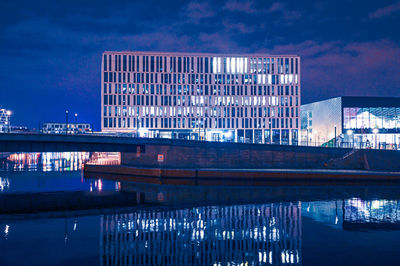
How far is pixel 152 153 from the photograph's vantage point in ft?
176

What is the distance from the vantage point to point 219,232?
70.3 feet

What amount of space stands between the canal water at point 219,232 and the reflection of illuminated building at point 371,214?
0.06 m

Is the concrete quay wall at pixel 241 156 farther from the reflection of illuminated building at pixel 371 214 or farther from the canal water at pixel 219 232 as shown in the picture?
the reflection of illuminated building at pixel 371 214

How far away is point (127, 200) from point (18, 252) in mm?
16141

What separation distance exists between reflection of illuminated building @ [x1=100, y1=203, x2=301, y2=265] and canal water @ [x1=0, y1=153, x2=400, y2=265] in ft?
0.16

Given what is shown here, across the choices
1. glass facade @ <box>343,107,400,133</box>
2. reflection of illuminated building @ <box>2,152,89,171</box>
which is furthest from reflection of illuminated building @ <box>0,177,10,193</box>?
glass facade @ <box>343,107,400,133</box>

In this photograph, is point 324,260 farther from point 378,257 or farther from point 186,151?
point 186,151

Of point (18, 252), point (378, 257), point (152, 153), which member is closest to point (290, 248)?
point (378, 257)

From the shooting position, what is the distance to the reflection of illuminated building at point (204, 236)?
659 inches

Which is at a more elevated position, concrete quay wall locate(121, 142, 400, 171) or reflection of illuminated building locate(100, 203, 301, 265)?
concrete quay wall locate(121, 142, 400, 171)

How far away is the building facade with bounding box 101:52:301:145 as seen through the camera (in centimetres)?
9856

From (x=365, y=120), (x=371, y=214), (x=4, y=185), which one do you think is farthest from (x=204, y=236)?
(x=365, y=120)

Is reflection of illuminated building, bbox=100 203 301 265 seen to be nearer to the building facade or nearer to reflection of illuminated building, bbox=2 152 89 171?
reflection of illuminated building, bbox=2 152 89 171

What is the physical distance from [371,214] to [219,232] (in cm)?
1205
